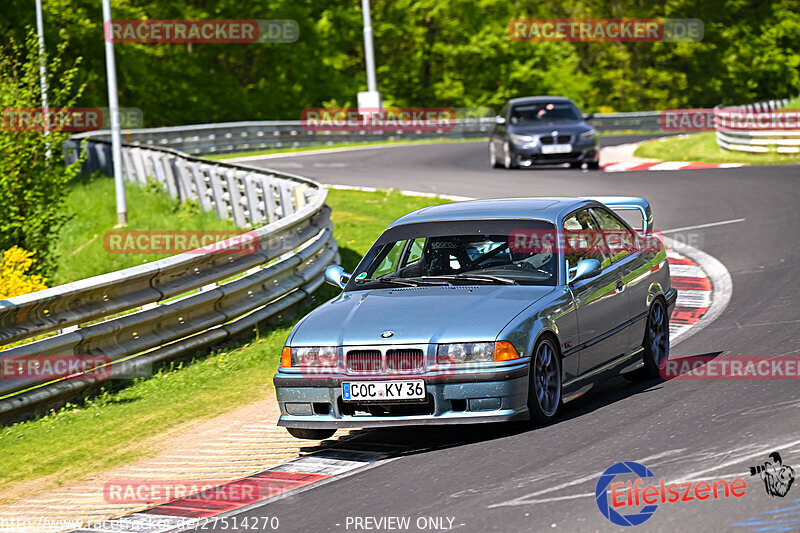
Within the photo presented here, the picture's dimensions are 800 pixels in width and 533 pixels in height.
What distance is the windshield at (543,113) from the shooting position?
27031 mm

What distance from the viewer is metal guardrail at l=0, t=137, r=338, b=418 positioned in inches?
360

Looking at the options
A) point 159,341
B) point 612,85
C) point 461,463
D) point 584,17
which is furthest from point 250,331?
point 584,17

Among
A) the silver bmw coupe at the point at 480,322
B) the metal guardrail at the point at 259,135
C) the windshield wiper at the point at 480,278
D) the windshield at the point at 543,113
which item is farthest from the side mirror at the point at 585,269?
the metal guardrail at the point at 259,135

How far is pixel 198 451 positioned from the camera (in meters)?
8.15

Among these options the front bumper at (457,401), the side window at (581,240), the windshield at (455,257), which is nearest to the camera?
the front bumper at (457,401)

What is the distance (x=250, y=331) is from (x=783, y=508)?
22.9ft

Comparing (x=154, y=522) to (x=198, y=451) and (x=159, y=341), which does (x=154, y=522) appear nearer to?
(x=198, y=451)

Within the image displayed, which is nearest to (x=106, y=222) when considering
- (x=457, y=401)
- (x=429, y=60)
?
(x=457, y=401)

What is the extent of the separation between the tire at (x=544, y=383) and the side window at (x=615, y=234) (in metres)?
1.48

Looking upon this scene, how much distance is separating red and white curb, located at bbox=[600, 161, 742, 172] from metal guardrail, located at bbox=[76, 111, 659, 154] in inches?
511

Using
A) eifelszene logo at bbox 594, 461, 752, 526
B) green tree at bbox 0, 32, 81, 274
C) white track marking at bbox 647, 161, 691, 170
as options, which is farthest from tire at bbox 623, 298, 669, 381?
white track marking at bbox 647, 161, 691, 170

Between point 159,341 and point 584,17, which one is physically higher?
point 584,17

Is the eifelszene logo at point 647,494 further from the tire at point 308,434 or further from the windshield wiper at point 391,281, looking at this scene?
the windshield wiper at point 391,281

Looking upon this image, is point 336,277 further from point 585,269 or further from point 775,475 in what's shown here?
point 775,475
